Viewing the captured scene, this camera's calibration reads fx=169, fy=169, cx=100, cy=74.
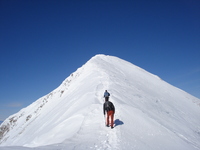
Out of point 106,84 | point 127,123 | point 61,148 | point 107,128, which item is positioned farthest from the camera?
point 106,84

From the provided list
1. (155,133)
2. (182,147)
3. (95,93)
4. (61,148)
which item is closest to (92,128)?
(61,148)

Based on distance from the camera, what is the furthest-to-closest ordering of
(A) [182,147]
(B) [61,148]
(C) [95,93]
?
→ (C) [95,93] < (A) [182,147] < (B) [61,148]

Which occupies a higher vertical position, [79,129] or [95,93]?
[95,93]

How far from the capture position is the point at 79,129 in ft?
28.7

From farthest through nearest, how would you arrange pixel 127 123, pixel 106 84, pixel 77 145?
pixel 106 84 < pixel 127 123 < pixel 77 145

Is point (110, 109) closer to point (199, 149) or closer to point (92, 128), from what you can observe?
point (92, 128)

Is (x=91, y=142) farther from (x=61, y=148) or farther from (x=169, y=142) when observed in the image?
(x=169, y=142)

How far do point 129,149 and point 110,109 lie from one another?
2.70 meters

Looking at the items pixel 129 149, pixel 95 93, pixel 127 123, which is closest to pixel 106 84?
pixel 95 93

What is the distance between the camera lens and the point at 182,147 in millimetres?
8031

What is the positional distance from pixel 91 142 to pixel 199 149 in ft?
18.9

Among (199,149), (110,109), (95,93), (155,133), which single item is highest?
(95,93)

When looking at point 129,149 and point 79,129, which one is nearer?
point 129,149

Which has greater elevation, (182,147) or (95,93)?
(95,93)
